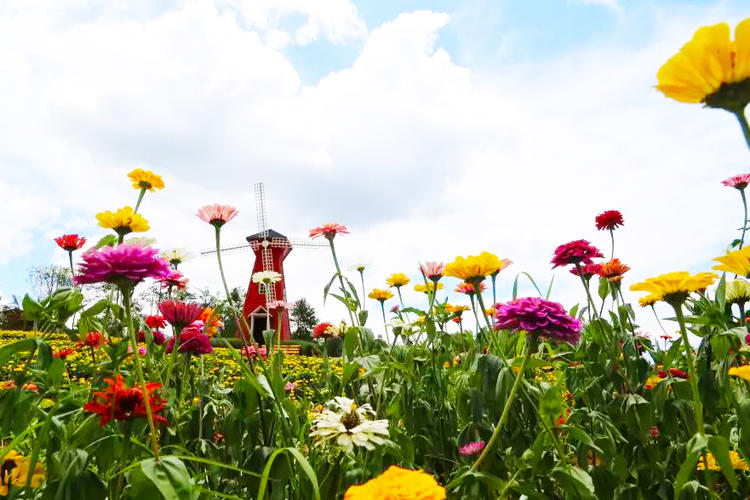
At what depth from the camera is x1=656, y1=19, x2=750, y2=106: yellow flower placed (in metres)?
0.94

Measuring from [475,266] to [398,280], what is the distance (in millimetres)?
1365

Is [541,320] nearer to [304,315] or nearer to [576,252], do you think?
[576,252]

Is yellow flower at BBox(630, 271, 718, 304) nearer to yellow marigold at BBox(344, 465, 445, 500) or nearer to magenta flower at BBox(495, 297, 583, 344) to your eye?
magenta flower at BBox(495, 297, 583, 344)

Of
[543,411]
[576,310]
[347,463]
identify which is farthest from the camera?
[576,310]

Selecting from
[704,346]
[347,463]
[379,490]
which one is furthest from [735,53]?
[347,463]

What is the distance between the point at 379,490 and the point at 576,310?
1.97 m

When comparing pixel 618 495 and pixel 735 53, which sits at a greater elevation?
pixel 735 53

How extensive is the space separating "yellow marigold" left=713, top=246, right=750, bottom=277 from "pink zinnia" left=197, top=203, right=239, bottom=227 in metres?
1.73

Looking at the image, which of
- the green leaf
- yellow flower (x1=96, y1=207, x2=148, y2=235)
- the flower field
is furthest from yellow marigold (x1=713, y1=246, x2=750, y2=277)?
yellow flower (x1=96, y1=207, x2=148, y2=235)

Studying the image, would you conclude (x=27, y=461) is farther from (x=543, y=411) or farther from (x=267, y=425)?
(x=543, y=411)

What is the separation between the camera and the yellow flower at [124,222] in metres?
2.20

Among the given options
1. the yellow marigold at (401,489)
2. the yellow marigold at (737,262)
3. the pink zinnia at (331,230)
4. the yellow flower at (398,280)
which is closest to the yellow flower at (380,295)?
the yellow flower at (398,280)

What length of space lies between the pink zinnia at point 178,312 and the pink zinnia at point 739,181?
3690mm

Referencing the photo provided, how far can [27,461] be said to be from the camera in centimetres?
180
